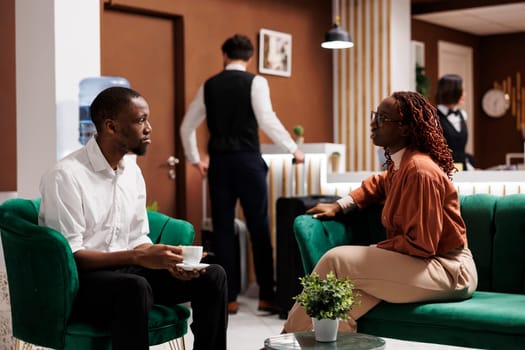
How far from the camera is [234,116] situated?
5883mm

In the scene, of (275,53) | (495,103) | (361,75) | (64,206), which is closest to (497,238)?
(64,206)

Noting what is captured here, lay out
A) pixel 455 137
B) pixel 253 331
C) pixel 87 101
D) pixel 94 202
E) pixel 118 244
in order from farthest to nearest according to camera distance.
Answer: pixel 455 137, pixel 253 331, pixel 87 101, pixel 118 244, pixel 94 202

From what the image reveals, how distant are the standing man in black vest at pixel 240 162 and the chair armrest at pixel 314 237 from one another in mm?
1746

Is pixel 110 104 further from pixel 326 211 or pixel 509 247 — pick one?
pixel 509 247

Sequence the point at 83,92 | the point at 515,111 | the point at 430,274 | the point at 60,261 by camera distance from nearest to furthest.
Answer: the point at 60,261 < the point at 430,274 < the point at 83,92 < the point at 515,111

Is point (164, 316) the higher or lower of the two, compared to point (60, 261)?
lower

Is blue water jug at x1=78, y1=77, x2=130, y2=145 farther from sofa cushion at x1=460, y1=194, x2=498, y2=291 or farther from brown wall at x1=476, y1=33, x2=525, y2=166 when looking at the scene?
brown wall at x1=476, y1=33, x2=525, y2=166

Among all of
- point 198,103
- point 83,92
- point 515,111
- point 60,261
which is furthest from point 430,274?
point 515,111

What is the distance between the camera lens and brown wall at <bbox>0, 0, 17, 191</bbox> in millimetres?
5270

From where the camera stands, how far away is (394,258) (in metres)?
3.66

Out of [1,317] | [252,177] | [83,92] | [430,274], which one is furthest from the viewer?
[252,177]

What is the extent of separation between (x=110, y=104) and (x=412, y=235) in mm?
1323

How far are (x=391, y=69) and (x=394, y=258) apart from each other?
5.00m

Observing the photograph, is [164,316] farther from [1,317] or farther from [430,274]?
[1,317]
